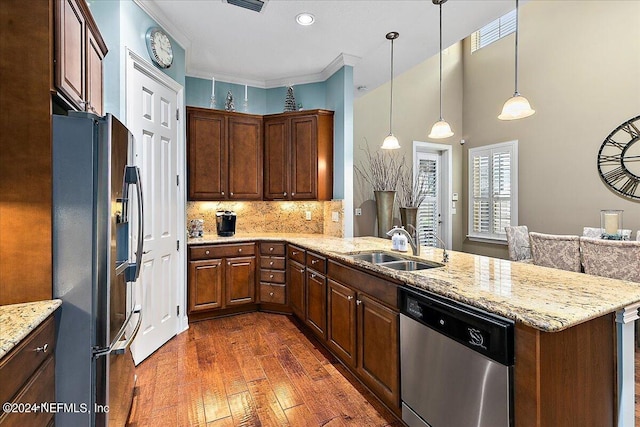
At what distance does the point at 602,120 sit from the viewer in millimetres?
4605

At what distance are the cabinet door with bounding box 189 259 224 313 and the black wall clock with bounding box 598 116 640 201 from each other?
5333 millimetres

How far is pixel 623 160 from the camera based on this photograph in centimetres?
439

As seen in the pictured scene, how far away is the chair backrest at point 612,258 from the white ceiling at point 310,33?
7.58 ft

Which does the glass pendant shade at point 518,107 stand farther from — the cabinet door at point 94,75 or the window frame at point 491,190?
the window frame at point 491,190

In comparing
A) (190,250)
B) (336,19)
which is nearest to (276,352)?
(190,250)

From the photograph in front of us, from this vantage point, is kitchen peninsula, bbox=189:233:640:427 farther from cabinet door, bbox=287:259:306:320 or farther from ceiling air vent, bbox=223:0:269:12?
ceiling air vent, bbox=223:0:269:12

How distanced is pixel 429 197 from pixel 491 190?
1108mm

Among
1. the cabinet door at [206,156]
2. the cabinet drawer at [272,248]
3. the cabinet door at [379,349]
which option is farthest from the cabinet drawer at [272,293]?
the cabinet door at [379,349]

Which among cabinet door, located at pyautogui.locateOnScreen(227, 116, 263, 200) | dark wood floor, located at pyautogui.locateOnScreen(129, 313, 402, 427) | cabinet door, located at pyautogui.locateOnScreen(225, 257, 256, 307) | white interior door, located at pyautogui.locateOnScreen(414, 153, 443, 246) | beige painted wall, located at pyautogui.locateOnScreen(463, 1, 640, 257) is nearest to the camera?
dark wood floor, located at pyautogui.locateOnScreen(129, 313, 402, 427)

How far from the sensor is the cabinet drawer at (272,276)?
385 cm

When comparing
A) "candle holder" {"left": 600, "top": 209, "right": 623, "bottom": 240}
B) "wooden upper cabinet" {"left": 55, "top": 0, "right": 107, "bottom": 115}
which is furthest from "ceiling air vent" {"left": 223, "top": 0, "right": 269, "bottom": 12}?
"candle holder" {"left": 600, "top": 209, "right": 623, "bottom": 240}

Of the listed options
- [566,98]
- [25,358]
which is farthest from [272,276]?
[566,98]

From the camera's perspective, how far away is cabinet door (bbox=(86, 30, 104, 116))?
1.87 metres

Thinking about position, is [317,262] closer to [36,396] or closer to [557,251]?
[36,396]
